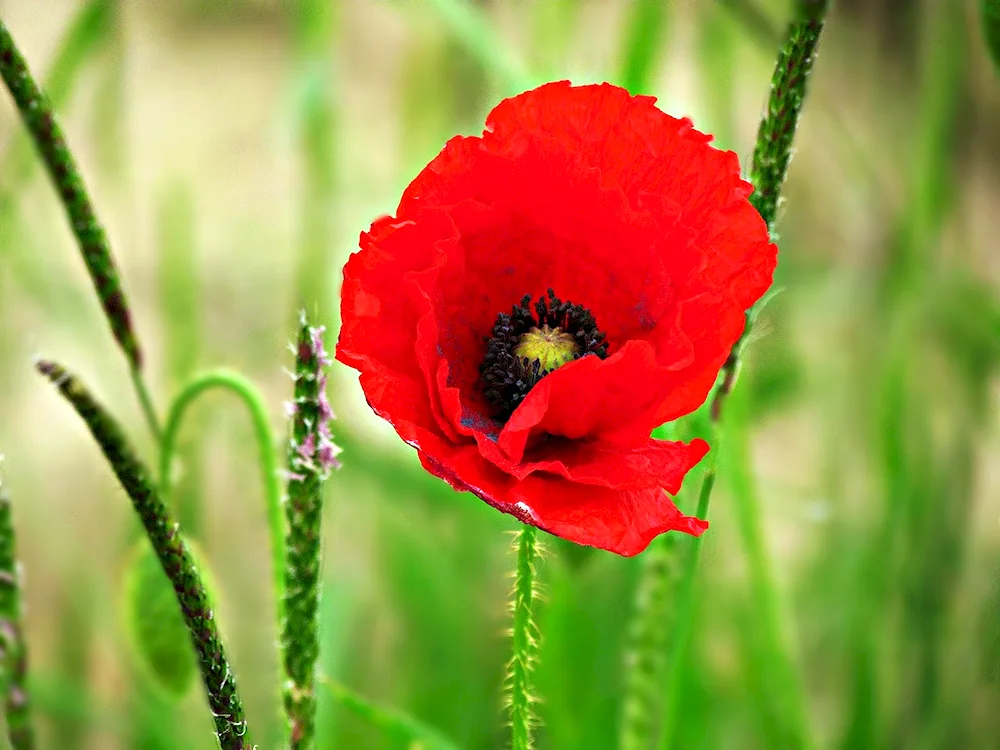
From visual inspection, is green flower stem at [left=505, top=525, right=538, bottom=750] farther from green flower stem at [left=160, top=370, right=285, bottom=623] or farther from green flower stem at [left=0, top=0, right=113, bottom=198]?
green flower stem at [left=0, top=0, right=113, bottom=198]

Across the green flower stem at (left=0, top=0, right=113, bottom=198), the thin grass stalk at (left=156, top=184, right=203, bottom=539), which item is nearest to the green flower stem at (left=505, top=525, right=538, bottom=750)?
the green flower stem at (left=0, top=0, right=113, bottom=198)

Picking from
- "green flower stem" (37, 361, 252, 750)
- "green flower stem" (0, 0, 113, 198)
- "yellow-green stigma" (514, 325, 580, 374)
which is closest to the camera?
"green flower stem" (37, 361, 252, 750)

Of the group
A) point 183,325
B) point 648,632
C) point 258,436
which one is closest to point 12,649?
point 258,436

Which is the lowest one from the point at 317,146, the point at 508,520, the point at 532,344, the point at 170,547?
the point at 170,547

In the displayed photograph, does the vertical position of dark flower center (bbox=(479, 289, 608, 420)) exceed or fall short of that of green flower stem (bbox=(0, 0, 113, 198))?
it falls short

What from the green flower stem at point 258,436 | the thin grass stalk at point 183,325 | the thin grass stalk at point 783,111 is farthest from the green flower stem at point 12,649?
the thin grass stalk at point 183,325

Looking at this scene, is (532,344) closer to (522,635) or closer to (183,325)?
(522,635)
